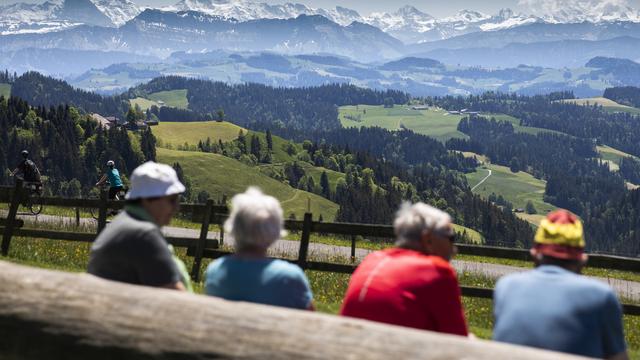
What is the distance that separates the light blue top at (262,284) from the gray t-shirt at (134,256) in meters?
0.37

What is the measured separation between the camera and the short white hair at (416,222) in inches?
233

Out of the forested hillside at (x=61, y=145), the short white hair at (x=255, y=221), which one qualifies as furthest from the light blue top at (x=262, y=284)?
the forested hillside at (x=61, y=145)

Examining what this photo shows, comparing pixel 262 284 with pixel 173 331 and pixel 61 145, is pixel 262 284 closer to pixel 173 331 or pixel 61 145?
pixel 173 331

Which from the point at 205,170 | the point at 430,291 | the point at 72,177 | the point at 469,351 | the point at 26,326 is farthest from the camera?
the point at 205,170

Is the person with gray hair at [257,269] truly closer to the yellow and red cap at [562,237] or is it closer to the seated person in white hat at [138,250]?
the seated person in white hat at [138,250]

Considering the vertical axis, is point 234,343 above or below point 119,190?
above

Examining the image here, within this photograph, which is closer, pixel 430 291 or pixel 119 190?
pixel 430 291

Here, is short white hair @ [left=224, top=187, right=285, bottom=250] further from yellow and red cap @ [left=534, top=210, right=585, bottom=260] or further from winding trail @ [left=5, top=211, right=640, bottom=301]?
winding trail @ [left=5, top=211, right=640, bottom=301]

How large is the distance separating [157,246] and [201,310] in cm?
217

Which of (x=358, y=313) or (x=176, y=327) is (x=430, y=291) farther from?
(x=176, y=327)

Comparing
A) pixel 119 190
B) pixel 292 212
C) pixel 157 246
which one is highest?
pixel 157 246

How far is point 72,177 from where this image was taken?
577 ft

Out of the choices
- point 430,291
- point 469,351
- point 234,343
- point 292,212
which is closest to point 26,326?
A: point 234,343

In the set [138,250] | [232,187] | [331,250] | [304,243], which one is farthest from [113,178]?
[232,187]
